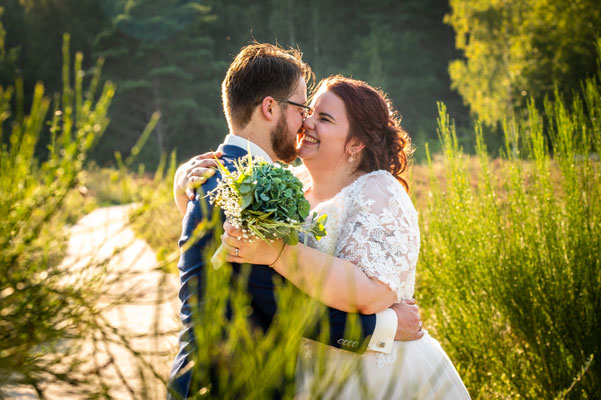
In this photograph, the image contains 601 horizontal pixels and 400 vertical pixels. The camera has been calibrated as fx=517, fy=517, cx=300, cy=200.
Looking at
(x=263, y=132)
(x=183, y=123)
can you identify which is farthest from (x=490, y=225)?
(x=183, y=123)

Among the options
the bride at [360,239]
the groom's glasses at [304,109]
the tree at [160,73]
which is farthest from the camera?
the tree at [160,73]

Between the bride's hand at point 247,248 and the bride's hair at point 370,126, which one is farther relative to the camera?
the bride's hair at point 370,126

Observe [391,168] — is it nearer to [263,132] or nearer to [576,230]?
[263,132]

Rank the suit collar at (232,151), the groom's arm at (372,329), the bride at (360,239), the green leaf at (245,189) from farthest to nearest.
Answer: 1. the suit collar at (232,151)
2. the groom's arm at (372,329)
3. the bride at (360,239)
4. the green leaf at (245,189)

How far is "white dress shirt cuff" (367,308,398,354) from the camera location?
277cm

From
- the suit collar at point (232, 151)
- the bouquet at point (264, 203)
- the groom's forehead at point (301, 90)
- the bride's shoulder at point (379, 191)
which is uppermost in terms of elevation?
the groom's forehead at point (301, 90)

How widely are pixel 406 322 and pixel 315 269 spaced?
81cm

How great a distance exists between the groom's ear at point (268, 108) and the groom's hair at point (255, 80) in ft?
0.12

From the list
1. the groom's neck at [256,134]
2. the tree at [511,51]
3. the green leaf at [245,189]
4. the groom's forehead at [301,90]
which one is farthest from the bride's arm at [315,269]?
the tree at [511,51]

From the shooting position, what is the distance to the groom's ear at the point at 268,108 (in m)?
3.22

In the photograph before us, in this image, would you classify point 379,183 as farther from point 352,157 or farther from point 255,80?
point 255,80

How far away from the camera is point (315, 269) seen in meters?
2.39

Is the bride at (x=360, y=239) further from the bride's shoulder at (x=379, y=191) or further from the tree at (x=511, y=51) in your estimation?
the tree at (x=511, y=51)

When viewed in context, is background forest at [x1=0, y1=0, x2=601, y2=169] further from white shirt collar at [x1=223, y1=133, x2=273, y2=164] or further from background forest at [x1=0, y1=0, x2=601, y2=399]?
white shirt collar at [x1=223, y1=133, x2=273, y2=164]
